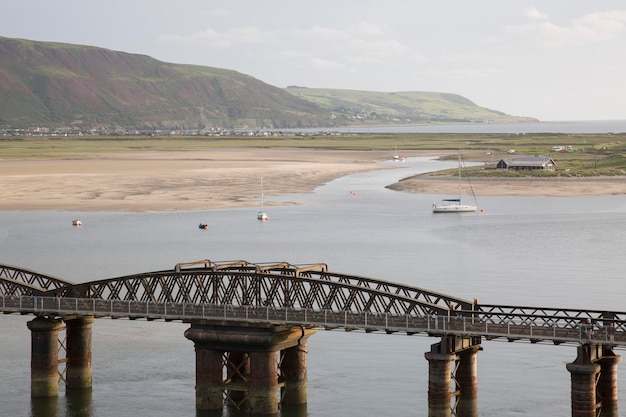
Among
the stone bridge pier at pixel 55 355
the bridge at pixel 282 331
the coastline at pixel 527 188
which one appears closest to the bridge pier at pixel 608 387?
the bridge at pixel 282 331

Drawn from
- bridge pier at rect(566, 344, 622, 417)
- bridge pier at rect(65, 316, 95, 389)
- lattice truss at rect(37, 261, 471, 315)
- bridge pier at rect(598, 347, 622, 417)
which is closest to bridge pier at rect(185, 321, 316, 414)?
lattice truss at rect(37, 261, 471, 315)

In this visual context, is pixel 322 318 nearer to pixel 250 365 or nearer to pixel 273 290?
pixel 273 290

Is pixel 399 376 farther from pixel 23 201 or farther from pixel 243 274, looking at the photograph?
pixel 23 201

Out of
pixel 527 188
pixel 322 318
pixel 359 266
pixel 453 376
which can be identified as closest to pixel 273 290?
pixel 322 318

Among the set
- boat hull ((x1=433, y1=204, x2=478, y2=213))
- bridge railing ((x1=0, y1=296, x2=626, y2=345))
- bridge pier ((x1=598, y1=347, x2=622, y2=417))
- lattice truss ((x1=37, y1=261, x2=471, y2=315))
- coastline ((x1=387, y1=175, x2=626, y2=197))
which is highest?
coastline ((x1=387, y1=175, x2=626, y2=197))

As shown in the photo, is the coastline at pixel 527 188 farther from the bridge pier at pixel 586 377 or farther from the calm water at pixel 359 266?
the bridge pier at pixel 586 377

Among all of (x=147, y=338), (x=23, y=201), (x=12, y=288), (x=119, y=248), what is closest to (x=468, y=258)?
(x=119, y=248)

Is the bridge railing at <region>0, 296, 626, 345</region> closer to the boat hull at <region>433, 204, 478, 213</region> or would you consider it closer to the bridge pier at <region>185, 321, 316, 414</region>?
the bridge pier at <region>185, 321, 316, 414</region>
